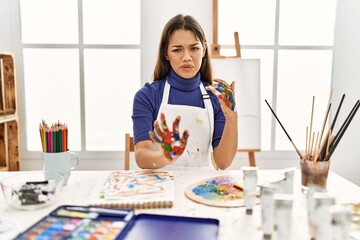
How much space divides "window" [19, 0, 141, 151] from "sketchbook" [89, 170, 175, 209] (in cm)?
133

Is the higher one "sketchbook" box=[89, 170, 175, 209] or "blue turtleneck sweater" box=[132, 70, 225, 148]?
"blue turtleneck sweater" box=[132, 70, 225, 148]

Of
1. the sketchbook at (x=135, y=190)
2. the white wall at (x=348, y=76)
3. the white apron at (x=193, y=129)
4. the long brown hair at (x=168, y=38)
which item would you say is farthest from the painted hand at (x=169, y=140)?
the white wall at (x=348, y=76)

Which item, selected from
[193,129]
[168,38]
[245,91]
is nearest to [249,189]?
[193,129]

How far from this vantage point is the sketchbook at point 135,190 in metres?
0.92

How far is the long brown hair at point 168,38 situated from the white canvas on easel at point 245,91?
1.63ft

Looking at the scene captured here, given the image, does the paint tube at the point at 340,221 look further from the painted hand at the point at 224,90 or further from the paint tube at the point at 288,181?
the painted hand at the point at 224,90

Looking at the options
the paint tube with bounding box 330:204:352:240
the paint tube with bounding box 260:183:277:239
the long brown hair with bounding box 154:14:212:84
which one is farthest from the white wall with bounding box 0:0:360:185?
the paint tube with bounding box 330:204:352:240

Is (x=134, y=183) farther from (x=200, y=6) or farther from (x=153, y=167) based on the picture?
(x=200, y=6)

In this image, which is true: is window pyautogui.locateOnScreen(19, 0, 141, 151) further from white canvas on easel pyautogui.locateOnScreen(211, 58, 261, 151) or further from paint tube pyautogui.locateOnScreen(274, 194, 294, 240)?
paint tube pyautogui.locateOnScreen(274, 194, 294, 240)

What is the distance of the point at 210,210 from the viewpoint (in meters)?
0.90

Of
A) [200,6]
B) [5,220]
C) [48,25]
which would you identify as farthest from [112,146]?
[5,220]

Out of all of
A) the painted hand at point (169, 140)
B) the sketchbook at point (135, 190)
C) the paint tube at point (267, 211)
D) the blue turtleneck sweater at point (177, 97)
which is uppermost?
the blue turtleneck sweater at point (177, 97)

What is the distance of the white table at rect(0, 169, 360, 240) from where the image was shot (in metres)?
0.80

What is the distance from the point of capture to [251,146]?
223cm
